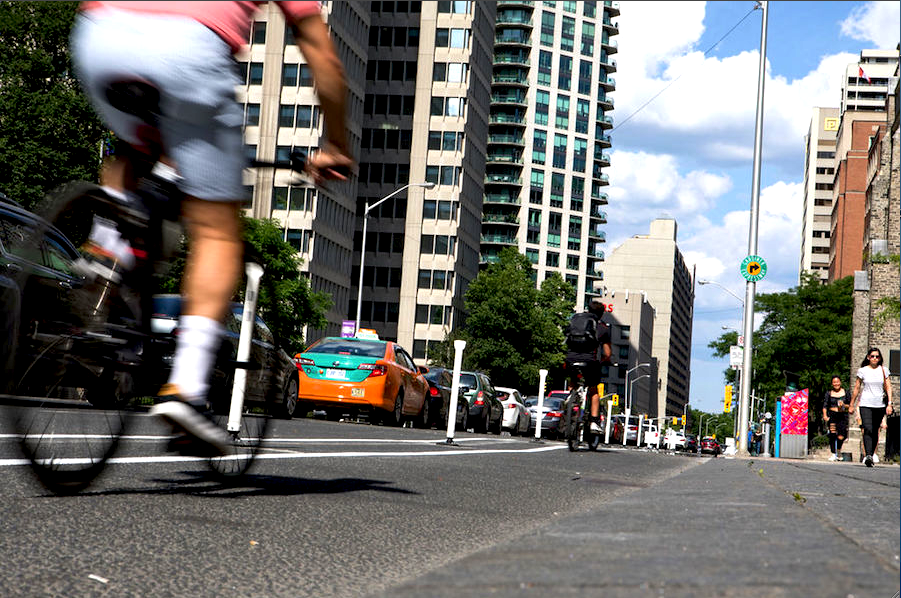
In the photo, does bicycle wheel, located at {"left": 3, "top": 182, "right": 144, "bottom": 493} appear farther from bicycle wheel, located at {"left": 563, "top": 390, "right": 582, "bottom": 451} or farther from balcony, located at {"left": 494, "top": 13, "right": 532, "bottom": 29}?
balcony, located at {"left": 494, "top": 13, "right": 532, "bottom": 29}

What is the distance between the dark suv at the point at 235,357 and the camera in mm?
4555

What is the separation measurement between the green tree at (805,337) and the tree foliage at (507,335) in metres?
14.2

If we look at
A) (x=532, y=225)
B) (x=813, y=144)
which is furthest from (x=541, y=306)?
(x=813, y=144)

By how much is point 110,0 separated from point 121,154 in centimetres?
55

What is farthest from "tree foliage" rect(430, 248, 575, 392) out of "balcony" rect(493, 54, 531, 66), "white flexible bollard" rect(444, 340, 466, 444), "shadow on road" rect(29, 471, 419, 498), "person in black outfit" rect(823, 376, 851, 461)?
"shadow on road" rect(29, 471, 419, 498)

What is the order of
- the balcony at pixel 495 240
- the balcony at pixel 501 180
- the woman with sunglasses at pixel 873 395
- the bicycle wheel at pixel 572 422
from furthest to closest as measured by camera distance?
the balcony at pixel 501 180
the balcony at pixel 495 240
the woman with sunglasses at pixel 873 395
the bicycle wheel at pixel 572 422

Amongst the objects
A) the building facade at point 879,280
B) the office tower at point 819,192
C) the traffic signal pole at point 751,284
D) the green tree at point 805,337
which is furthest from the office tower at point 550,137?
the traffic signal pole at point 751,284

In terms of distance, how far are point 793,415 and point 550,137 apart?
11311 centimetres

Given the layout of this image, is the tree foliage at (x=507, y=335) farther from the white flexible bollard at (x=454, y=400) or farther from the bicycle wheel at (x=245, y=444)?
the bicycle wheel at (x=245, y=444)

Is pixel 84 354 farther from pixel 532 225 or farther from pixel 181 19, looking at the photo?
pixel 532 225

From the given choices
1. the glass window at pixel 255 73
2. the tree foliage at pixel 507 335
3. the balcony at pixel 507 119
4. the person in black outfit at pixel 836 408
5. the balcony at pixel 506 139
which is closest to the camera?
the person in black outfit at pixel 836 408

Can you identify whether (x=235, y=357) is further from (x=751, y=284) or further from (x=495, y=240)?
(x=495, y=240)

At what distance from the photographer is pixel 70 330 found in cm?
454

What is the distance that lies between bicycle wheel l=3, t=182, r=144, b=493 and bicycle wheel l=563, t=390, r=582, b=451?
1092 cm
